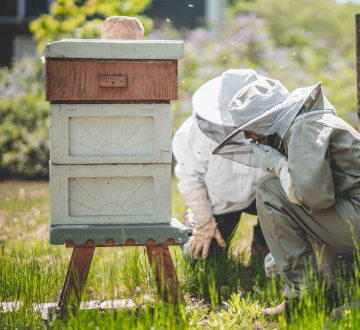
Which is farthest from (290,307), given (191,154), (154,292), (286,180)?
(191,154)

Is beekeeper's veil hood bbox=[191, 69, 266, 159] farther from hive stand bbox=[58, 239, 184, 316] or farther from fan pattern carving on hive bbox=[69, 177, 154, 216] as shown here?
hive stand bbox=[58, 239, 184, 316]

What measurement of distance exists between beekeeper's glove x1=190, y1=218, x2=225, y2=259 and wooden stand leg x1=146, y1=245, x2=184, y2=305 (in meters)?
0.68

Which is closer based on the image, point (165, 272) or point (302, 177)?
point (302, 177)

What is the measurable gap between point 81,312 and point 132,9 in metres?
4.30

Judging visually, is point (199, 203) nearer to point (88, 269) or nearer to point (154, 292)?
point (154, 292)

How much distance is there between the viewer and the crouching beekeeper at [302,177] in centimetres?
215

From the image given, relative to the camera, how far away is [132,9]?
18.4ft

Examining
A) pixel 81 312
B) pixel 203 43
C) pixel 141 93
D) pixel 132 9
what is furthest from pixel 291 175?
pixel 203 43

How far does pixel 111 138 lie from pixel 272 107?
0.84m

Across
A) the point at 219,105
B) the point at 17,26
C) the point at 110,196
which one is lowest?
the point at 110,196

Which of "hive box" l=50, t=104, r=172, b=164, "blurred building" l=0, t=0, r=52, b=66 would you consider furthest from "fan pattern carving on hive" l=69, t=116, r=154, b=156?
"blurred building" l=0, t=0, r=52, b=66

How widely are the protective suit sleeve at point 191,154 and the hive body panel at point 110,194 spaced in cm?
84

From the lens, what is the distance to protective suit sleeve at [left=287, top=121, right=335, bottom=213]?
2.12 meters

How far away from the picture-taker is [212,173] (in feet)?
10.2
